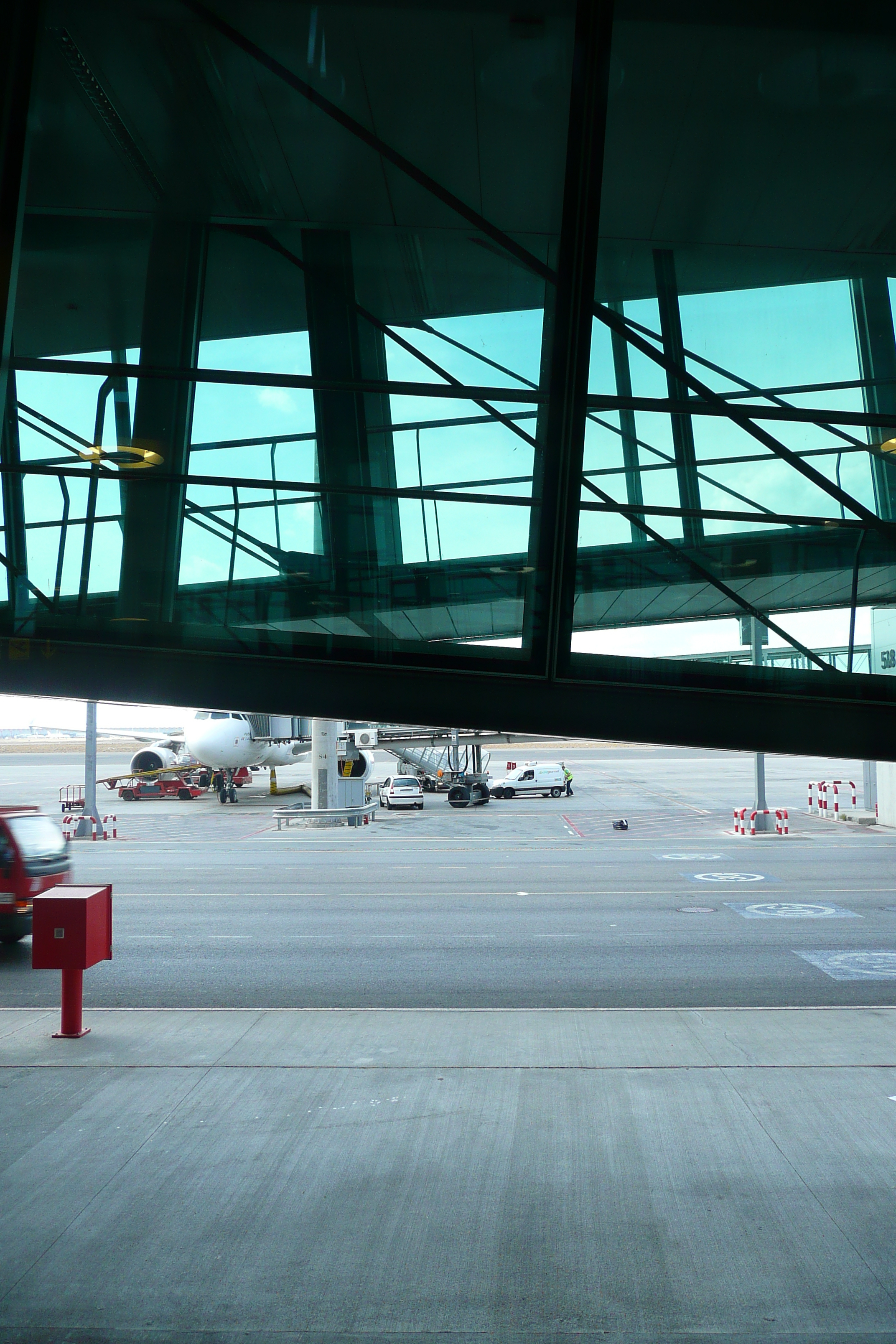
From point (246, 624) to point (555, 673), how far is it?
2.04 meters

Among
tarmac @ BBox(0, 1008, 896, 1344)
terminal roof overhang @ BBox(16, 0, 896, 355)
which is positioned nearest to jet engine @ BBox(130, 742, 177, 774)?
tarmac @ BBox(0, 1008, 896, 1344)

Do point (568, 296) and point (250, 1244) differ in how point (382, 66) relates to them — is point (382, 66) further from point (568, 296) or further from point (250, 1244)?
point (250, 1244)

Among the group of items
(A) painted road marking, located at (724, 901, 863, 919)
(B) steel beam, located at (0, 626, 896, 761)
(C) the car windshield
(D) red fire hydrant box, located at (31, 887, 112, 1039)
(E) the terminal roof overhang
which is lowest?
(A) painted road marking, located at (724, 901, 863, 919)

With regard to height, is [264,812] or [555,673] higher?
[555,673]

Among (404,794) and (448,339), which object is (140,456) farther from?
(404,794)

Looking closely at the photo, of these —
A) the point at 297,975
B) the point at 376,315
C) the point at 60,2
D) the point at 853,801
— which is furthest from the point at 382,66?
the point at 853,801

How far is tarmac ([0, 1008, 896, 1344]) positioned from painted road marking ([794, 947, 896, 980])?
242 cm

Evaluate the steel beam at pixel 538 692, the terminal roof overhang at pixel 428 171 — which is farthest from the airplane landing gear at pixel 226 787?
the terminal roof overhang at pixel 428 171

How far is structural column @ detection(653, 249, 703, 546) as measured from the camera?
6.14 m

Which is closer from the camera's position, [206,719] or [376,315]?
[376,315]

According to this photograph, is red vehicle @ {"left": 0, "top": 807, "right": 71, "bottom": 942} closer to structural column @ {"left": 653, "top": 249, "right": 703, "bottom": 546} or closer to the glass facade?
the glass facade

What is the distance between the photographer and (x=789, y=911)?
52.5 ft

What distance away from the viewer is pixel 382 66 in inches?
234

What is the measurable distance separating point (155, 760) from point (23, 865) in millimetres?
32270
